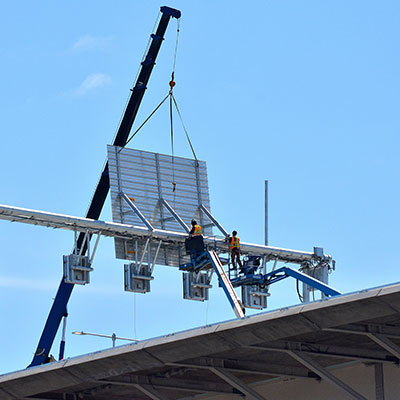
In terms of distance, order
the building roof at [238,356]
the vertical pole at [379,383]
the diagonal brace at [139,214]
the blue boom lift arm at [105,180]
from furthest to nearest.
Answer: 1. the blue boom lift arm at [105,180]
2. the diagonal brace at [139,214]
3. the vertical pole at [379,383]
4. the building roof at [238,356]

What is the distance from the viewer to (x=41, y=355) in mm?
56969

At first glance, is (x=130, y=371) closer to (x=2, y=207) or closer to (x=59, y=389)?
(x=59, y=389)

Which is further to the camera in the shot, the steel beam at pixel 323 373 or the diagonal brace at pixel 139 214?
the diagonal brace at pixel 139 214

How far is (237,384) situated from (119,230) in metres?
18.2

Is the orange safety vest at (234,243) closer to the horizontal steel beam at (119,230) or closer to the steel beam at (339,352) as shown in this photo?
the horizontal steel beam at (119,230)

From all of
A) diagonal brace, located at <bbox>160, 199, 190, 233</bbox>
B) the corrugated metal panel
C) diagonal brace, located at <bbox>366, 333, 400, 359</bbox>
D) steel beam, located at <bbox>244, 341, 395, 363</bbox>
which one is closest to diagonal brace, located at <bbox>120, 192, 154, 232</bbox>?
the corrugated metal panel

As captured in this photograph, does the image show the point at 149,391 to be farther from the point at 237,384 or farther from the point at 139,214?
the point at 139,214

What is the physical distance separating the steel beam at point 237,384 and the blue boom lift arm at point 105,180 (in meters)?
26.2

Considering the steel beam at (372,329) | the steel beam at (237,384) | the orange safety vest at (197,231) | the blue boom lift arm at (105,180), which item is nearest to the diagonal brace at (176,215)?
the orange safety vest at (197,231)

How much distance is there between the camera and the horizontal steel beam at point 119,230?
150 feet

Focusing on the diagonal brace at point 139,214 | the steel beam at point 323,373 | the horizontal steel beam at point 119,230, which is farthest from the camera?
the diagonal brace at point 139,214

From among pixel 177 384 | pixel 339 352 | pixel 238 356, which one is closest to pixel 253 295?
pixel 177 384

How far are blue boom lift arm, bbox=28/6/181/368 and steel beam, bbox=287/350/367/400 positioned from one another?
29482mm

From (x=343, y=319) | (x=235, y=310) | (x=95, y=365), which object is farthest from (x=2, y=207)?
(x=343, y=319)
